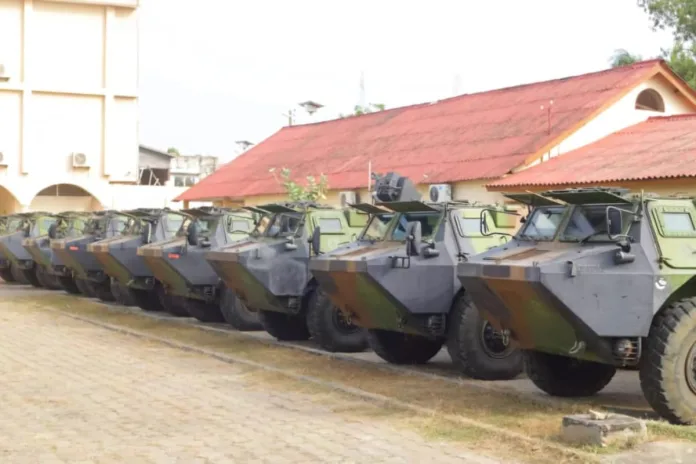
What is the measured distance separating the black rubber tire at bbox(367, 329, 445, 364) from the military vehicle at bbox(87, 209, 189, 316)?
264 inches

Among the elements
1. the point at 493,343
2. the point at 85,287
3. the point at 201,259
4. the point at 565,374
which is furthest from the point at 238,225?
the point at 565,374

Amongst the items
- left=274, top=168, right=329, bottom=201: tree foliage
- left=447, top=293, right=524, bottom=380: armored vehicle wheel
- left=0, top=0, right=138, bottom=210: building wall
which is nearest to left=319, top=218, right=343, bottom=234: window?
left=447, top=293, right=524, bottom=380: armored vehicle wheel

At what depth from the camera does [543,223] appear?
10375 millimetres

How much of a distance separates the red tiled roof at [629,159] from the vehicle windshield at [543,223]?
6.96 m

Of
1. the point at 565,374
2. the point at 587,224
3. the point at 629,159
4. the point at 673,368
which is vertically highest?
the point at 629,159

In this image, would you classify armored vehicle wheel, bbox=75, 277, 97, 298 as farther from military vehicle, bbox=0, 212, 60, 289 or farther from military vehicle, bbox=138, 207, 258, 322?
military vehicle, bbox=138, 207, 258, 322

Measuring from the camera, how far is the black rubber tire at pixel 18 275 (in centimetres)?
2830

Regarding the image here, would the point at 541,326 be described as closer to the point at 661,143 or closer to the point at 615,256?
the point at 615,256

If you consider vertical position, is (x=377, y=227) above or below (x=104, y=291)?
above

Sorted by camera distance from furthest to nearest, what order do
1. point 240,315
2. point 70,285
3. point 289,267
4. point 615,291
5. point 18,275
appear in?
1. point 18,275
2. point 70,285
3. point 240,315
4. point 289,267
5. point 615,291

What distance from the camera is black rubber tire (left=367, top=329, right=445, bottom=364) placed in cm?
1290

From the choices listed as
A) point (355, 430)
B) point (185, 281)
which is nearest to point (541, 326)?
point (355, 430)

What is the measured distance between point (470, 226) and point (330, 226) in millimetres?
2991

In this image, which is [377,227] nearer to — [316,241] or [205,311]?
[316,241]
